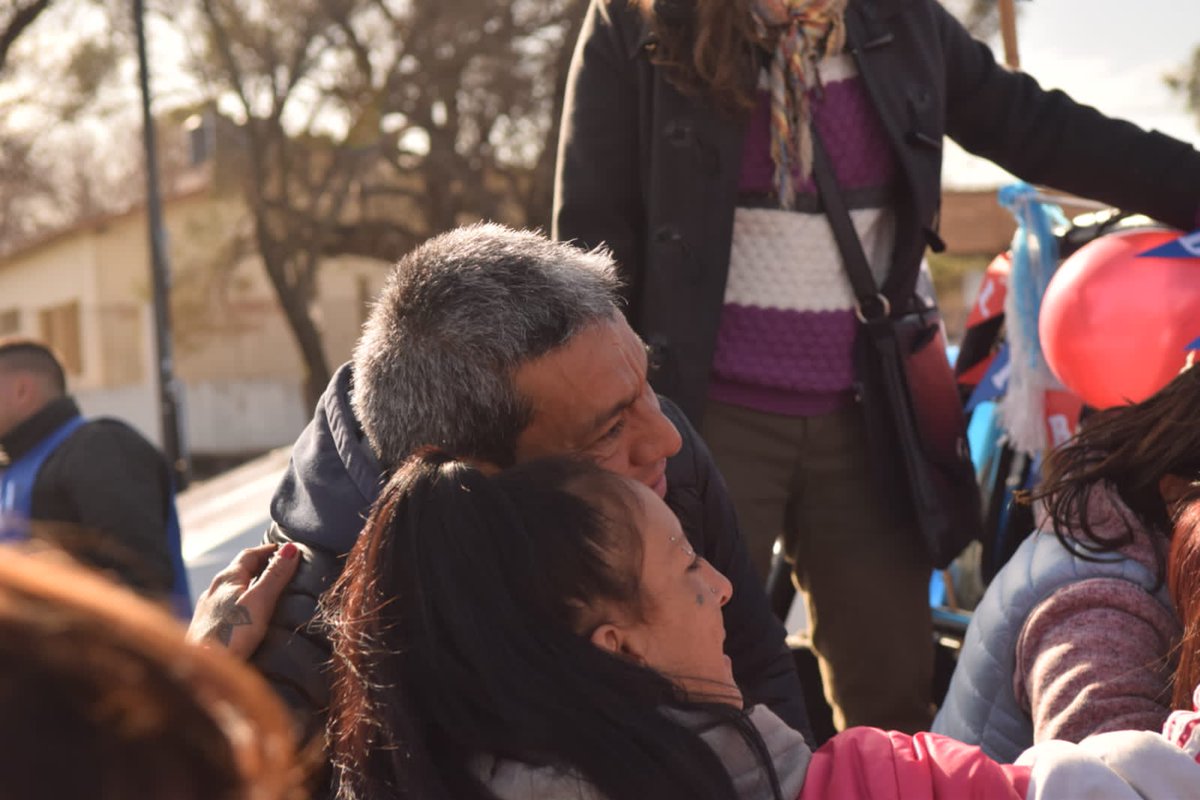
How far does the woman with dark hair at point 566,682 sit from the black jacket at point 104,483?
3092 millimetres

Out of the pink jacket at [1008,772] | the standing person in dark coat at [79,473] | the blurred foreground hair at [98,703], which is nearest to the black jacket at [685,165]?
the pink jacket at [1008,772]

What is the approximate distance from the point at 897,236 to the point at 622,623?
1.38m

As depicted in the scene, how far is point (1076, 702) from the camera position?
5.87ft

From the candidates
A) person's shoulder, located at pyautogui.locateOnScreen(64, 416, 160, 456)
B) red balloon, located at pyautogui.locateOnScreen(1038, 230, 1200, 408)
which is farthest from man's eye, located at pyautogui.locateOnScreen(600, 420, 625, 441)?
person's shoulder, located at pyautogui.locateOnScreen(64, 416, 160, 456)

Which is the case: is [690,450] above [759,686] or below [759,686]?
above

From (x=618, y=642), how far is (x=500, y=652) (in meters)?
0.12

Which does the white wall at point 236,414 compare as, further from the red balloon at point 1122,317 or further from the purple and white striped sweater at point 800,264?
the purple and white striped sweater at point 800,264

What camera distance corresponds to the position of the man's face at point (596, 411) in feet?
6.42

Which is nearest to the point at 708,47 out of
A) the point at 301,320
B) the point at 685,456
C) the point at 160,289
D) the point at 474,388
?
the point at 685,456

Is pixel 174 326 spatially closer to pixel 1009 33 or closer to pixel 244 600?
pixel 1009 33

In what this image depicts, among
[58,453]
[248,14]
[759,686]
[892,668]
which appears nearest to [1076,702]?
[759,686]

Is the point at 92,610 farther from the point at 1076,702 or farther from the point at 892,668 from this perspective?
the point at 892,668

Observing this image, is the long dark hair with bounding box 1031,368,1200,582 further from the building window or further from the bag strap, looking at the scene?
the building window

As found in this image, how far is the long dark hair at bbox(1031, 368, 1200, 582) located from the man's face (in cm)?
50
